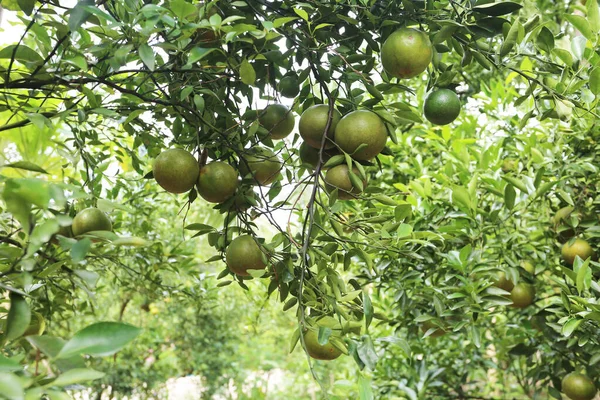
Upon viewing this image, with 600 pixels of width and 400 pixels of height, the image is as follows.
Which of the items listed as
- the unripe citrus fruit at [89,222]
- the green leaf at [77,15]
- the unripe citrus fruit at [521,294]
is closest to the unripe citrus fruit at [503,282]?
the unripe citrus fruit at [521,294]

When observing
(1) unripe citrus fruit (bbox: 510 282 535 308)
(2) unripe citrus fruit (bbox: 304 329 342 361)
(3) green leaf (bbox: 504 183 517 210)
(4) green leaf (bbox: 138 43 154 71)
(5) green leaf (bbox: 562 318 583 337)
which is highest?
(4) green leaf (bbox: 138 43 154 71)

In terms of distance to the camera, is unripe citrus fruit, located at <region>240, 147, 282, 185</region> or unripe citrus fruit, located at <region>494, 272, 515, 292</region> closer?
unripe citrus fruit, located at <region>240, 147, 282, 185</region>

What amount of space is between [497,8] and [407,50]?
0.42ft

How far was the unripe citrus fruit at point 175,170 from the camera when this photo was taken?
2.84 feet

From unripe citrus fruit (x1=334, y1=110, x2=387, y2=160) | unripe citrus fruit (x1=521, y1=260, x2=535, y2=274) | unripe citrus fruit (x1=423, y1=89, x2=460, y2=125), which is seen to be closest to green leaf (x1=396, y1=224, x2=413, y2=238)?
unripe citrus fruit (x1=334, y1=110, x2=387, y2=160)

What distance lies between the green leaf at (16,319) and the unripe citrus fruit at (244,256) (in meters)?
0.42

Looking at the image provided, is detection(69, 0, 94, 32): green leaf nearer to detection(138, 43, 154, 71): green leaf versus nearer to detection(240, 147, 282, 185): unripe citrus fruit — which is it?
detection(138, 43, 154, 71): green leaf

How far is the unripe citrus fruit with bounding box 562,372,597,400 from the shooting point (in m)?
1.42

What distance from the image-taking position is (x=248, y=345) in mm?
4555

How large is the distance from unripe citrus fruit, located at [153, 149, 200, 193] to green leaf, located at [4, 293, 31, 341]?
39cm

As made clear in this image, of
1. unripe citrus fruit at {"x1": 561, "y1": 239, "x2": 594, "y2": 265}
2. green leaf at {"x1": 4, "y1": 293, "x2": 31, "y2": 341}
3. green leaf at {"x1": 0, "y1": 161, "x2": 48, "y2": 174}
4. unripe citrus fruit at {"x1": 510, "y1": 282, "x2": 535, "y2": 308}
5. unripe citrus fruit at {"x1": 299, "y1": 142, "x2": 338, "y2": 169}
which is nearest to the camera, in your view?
green leaf at {"x1": 4, "y1": 293, "x2": 31, "y2": 341}

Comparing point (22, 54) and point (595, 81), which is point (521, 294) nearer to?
point (595, 81)

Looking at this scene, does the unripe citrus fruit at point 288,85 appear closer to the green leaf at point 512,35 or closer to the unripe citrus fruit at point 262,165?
the unripe citrus fruit at point 262,165

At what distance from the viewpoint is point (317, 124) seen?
857 millimetres
